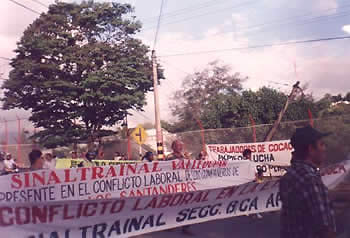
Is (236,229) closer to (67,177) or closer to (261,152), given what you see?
(67,177)

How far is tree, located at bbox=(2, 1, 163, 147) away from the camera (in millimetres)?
18766

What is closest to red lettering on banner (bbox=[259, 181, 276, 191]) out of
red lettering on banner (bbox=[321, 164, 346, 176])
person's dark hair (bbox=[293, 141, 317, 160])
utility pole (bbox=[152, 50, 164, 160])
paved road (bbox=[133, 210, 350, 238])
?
paved road (bbox=[133, 210, 350, 238])

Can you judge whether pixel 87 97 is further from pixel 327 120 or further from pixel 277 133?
pixel 327 120

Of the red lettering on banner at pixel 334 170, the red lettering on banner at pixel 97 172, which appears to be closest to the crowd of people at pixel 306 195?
the red lettering on banner at pixel 334 170

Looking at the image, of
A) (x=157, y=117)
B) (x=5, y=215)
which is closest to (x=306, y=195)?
(x=5, y=215)

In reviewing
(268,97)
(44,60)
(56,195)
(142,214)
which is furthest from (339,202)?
(268,97)

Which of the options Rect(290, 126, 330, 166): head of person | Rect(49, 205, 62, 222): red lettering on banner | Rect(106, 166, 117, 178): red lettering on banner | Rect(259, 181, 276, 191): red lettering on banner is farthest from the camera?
Rect(106, 166, 117, 178): red lettering on banner

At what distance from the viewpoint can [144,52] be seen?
21.2 m

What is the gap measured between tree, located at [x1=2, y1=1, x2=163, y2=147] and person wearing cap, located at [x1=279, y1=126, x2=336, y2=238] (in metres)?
16.9

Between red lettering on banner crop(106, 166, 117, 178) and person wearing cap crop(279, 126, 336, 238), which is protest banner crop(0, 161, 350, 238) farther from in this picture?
red lettering on banner crop(106, 166, 117, 178)

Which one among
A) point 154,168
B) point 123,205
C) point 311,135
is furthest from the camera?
point 154,168

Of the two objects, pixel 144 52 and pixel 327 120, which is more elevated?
pixel 144 52

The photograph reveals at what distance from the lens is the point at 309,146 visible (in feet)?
9.02

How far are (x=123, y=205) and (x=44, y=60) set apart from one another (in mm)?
15742
